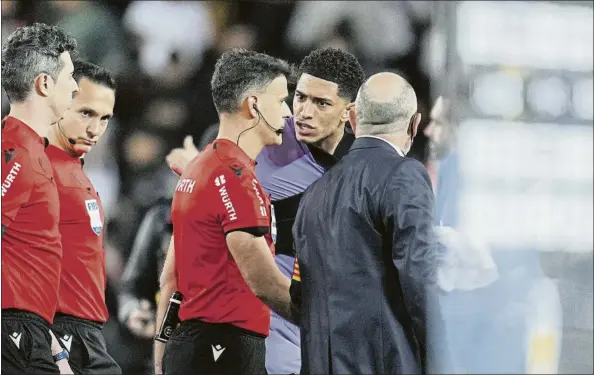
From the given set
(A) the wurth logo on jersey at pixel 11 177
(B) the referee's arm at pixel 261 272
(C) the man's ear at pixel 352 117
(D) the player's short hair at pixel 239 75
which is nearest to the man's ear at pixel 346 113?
(C) the man's ear at pixel 352 117

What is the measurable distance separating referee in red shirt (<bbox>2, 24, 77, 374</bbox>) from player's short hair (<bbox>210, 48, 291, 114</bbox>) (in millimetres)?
624

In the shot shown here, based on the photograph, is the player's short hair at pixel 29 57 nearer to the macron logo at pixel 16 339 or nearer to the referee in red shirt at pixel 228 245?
the referee in red shirt at pixel 228 245

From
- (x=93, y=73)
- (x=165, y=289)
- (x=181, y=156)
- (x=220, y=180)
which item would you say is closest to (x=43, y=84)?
(x=93, y=73)

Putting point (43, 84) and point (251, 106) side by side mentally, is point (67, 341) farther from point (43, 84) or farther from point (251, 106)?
point (251, 106)

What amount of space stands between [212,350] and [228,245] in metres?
0.42

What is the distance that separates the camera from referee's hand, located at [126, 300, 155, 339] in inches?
167

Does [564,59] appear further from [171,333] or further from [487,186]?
[171,333]

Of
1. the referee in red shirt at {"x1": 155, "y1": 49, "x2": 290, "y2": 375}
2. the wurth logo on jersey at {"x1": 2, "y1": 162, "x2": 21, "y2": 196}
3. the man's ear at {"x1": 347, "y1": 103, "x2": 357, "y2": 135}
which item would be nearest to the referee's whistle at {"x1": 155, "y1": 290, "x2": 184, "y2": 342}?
the referee in red shirt at {"x1": 155, "y1": 49, "x2": 290, "y2": 375}

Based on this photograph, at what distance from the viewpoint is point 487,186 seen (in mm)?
2023

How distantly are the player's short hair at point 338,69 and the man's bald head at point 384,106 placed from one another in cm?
111

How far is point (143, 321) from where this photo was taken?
14.1ft

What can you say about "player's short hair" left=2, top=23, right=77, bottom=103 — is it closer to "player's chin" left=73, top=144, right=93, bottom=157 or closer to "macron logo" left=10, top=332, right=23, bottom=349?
"player's chin" left=73, top=144, right=93, bottom=157

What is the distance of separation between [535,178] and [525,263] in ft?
0.61

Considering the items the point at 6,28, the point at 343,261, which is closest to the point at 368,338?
the point at 343,261
